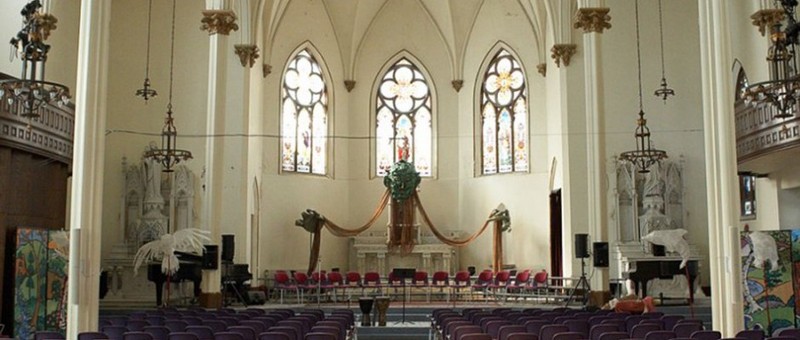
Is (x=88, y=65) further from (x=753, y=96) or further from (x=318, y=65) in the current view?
(x=318, y=65)

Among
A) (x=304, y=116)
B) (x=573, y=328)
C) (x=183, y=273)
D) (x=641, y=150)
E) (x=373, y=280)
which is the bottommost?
(x=573, y=328)

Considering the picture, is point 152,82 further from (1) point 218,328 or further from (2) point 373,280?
(1) point 218,328

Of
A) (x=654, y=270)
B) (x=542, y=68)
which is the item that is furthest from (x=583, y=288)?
(x=542, y=68)

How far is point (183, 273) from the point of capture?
65.8ft

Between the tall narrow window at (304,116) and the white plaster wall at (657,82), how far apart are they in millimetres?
10063

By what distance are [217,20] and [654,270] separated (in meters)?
11.8

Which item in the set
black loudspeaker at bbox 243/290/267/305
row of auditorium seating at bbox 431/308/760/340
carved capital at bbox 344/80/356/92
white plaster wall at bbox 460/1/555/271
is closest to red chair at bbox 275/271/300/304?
black loudspeaker at bbox 243/290/267/305

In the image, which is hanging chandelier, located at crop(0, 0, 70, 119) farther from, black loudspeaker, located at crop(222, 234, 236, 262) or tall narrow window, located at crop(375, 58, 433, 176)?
tall narrow window, located at crop(375, 58, 433, 176)

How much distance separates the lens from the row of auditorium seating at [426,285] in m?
23.6

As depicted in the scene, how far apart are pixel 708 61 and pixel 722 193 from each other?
2025 millimetres

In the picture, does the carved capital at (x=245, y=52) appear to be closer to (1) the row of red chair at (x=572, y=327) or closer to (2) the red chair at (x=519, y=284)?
(2) the red chair at (x=519, y=284)

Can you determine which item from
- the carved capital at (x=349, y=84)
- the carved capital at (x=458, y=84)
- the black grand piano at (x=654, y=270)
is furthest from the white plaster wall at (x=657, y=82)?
the carved capital at (x=349, y=84)

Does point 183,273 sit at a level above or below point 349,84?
below

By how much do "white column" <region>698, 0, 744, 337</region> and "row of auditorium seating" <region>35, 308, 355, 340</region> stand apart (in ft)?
17.8
